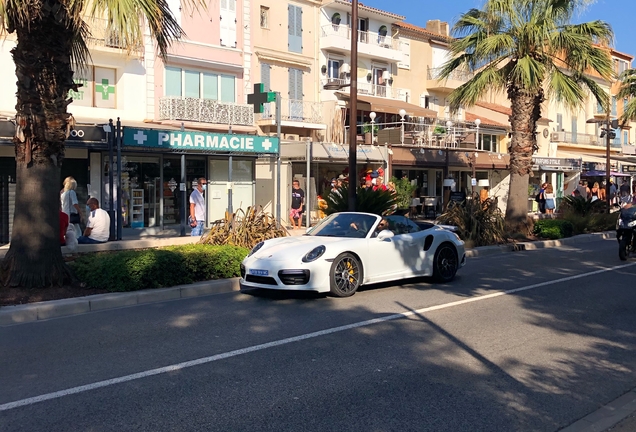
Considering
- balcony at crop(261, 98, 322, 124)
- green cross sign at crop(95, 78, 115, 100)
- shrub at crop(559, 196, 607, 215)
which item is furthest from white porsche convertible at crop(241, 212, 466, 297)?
balcony at crop(261, 98, 322, 124)

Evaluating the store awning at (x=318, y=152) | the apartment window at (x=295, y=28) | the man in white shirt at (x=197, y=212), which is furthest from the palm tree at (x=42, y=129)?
the apartment window at (x=295, y=28)

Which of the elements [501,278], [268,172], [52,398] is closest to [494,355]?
[52,398]

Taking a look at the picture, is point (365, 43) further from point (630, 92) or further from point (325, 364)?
point (325, 364)

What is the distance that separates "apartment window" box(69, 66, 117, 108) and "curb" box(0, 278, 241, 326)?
47.3 ft

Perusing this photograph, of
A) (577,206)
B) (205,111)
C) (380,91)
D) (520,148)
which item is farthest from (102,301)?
(380,91)

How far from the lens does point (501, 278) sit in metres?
12.3

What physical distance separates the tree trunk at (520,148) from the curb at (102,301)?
41.4 feet

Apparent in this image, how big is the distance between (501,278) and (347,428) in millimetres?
8385

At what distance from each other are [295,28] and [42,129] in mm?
21939

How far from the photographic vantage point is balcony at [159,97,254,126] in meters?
24.5

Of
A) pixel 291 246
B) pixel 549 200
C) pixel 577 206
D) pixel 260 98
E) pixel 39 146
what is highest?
pixel 260 98

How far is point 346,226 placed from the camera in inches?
433

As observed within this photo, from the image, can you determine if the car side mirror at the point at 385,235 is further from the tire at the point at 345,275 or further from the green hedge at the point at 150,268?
the green hedge at the point at 150,268

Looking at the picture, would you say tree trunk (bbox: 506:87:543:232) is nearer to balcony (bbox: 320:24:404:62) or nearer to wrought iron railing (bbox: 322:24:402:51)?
balcony (bbox: 320:24:404:62)
